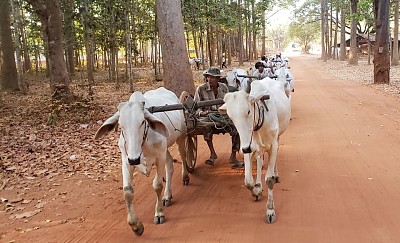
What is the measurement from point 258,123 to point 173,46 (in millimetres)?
6318

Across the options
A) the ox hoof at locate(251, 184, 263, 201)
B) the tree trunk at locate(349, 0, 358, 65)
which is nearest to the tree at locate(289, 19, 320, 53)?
the tree trunk at locate(349, 0, 358, 65)

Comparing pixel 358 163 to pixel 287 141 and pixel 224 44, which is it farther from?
pixel 224 44

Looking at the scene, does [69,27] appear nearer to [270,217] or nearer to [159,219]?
[159,219]

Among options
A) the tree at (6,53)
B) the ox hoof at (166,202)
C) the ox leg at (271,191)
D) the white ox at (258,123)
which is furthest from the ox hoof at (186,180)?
the tree at (6,53)

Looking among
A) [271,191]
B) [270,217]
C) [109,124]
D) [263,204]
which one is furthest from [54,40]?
→ [270,217]

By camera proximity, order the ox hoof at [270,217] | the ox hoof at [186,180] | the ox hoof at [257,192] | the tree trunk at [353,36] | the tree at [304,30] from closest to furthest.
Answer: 1. the ox hoof at [270,217]
2. the ox hoof at [257,192]
3. the ox hoof at [186,180]
4. the tree trunk at [353,36]
5. the tree at [304,30]

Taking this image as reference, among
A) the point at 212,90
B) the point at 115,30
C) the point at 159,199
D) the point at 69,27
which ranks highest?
the point at 69,27

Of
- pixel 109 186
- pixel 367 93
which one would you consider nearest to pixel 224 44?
pixel 367 93

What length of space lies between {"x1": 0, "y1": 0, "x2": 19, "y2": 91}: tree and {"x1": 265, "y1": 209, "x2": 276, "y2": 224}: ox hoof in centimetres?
1422

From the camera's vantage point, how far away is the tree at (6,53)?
51.8 feet

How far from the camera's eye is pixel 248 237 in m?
4.23

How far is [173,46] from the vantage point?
1054cm

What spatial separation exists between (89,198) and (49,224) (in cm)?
91

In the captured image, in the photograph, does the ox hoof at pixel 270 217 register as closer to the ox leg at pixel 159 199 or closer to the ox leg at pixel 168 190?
the ox leg at pixel 159 199
